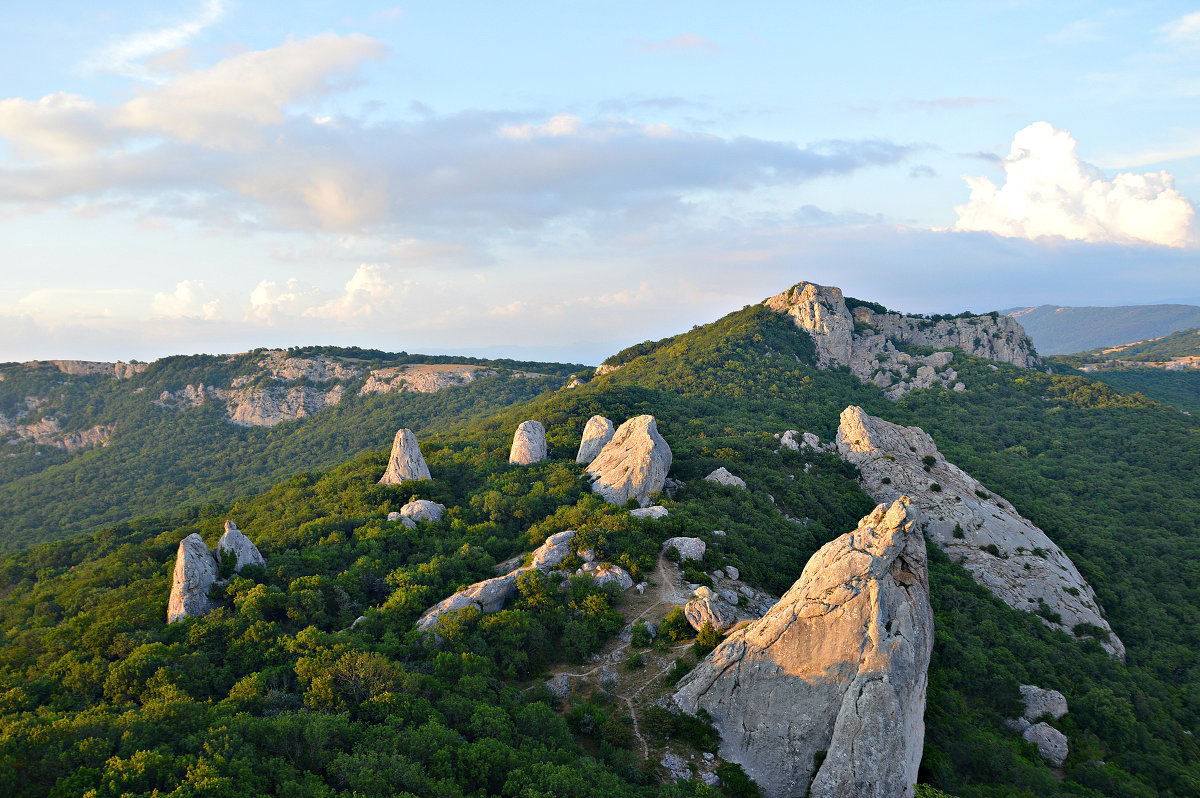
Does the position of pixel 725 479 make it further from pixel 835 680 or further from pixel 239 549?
pixel 239 549

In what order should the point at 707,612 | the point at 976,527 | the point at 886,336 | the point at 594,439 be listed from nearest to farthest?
the point at 707,612 → the point at 976,527 → the point at 594,439 → the point at 886,336

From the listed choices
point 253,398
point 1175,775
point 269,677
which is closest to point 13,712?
point 269,677

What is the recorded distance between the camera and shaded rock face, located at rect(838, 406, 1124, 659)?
46.0 metres

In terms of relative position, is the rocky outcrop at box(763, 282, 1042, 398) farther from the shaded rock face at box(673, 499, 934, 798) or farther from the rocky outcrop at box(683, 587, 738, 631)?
the shaded rock face at box(673, 499, 934, 798)

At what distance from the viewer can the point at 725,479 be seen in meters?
52.5

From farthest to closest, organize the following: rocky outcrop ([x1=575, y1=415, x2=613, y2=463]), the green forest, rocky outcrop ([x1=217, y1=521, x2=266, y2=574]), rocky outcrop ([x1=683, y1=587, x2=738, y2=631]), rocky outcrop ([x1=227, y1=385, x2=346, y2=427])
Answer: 1. rocky outcrop ([x1=227, y1=385, x2=346, y2=427])
2. rocky outcrop ([x1=575, y1=415, x2=613, y2=463])
3. rocky outcrop ([x1=217, y1=521, x2=266, y2=574])
4. rocky outcrop ([x1=683, y1=587, x2=738, y2=631])
5. the green forest

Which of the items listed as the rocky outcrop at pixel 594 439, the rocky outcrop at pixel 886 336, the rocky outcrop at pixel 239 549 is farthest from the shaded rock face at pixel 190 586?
the rocky outcrop at pixel 886 336

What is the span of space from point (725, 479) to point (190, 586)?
134 ft

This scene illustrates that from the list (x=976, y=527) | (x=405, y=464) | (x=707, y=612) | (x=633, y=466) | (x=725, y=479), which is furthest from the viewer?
(x=405, y=464)

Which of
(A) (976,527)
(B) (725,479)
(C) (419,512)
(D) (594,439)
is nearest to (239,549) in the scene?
(C) (419,512)

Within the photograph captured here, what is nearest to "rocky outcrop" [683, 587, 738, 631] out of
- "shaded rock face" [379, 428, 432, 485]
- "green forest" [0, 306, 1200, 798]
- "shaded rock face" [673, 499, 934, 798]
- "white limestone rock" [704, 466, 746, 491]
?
"green forest" [0, 306, 1200, 798]

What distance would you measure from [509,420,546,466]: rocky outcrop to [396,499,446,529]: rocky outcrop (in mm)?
11821

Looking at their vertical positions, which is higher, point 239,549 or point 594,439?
point 594,439

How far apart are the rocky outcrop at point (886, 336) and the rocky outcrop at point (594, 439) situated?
2762 inches
